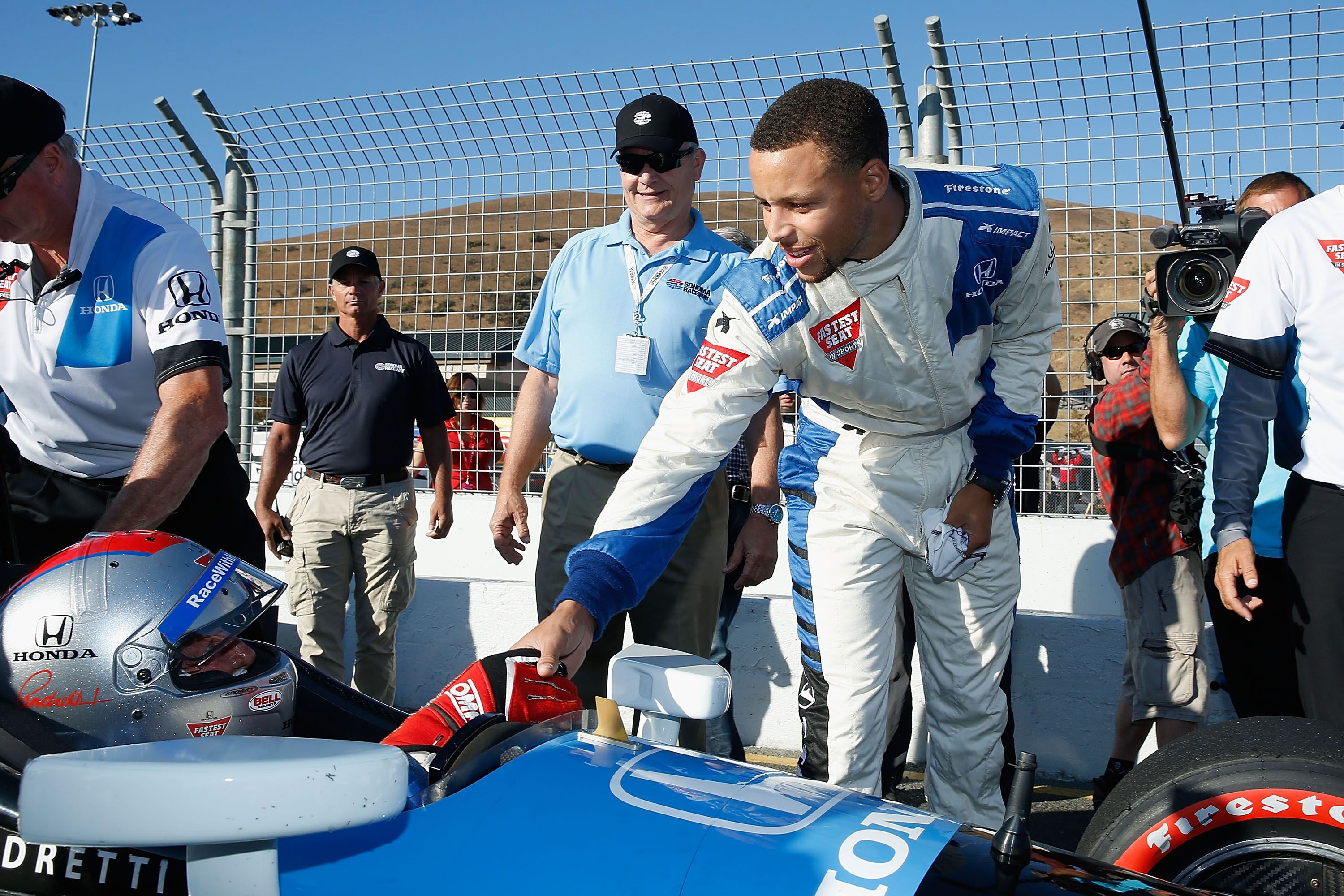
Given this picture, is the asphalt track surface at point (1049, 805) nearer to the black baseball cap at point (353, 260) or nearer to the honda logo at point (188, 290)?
the honda logo at point (188, 290)

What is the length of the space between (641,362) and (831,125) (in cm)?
113

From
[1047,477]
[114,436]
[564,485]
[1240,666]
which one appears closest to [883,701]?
[1240,666]

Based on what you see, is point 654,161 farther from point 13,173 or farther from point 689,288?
point 13,173

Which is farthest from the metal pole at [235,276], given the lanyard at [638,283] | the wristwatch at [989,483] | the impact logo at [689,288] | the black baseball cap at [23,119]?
the wristwatch at [989,483]

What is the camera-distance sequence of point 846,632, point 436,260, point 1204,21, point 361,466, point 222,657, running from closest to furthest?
point 222,657
point 846,632
point 1204,21
point 361,466
point 436,260

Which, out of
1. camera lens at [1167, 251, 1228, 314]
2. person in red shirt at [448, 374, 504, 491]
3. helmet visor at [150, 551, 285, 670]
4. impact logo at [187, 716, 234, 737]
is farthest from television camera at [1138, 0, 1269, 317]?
person in red shirt at [448, 374, 504, 491]

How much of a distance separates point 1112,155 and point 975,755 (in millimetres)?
3064

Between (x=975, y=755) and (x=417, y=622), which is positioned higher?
(x=975, y=755)

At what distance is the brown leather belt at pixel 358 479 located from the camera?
4.58m

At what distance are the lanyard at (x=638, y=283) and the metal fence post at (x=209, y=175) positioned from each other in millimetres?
3059

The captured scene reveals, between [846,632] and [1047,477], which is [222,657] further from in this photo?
[1047,477]

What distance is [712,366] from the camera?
2.12 metres

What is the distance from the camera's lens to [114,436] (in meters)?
2.52
